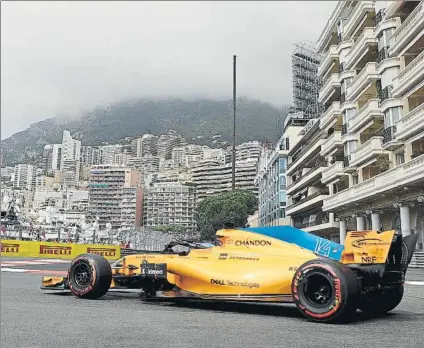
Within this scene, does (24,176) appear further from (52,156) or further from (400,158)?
(400,158)

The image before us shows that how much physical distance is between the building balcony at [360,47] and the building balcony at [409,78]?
210 inches

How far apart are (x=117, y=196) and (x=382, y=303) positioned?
1348 cm

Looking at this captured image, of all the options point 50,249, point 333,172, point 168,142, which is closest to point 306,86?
point 333,172

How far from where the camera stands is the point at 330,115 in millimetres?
42188

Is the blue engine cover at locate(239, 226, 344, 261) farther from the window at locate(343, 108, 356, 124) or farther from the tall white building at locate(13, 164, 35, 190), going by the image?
the window at locate(343, 108, 356, 124)

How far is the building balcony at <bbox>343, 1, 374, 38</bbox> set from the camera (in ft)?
112

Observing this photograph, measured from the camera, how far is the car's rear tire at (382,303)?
20.1ft

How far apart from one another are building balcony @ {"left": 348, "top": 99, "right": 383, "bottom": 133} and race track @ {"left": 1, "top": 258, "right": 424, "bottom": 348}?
2757cm

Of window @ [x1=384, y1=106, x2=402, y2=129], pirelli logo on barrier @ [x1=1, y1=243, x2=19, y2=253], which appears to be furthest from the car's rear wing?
pirelli logo on barrier @ [x1=1, y1=243, x2=19, y2=253]

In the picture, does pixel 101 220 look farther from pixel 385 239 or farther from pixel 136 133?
pixel 385 239

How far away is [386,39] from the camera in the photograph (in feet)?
103

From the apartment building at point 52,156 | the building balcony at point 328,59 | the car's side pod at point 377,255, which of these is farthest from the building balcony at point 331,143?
the car's side pod at point 377,255

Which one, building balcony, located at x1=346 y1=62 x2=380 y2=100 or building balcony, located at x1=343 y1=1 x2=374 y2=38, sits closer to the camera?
building balcony, located at x1=346 y1=62 x2=380 y2=100

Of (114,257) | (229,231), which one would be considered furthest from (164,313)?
(114,257)
